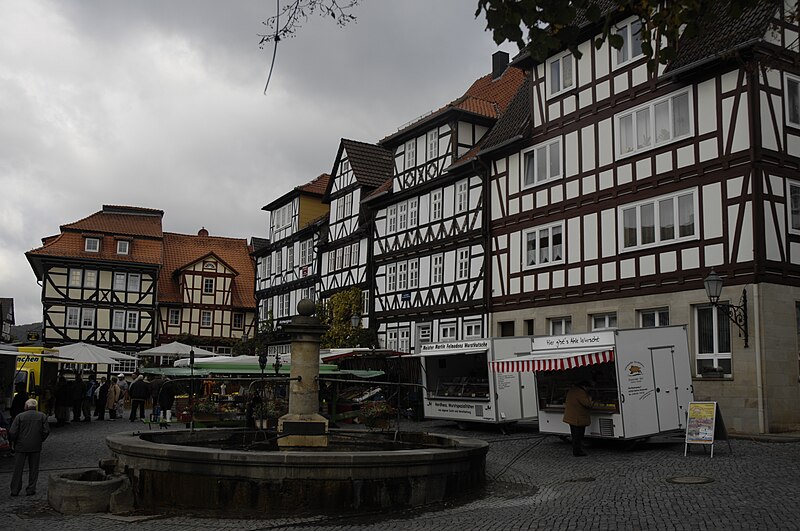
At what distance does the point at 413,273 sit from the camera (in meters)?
36.2

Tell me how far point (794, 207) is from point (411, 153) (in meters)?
18.0

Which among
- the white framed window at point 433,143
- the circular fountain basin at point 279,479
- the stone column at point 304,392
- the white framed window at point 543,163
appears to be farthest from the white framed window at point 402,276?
the circular fountain basin at point 279,479

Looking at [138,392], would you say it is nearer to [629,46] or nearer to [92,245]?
[629,46]

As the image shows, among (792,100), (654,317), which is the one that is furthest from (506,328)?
(792,100)

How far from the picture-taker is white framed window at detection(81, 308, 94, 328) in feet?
188

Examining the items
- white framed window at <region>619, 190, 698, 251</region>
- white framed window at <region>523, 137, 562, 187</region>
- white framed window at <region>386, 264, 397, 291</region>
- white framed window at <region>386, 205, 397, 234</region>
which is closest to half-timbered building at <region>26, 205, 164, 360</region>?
white framed window at <region>386, 205, 397, 234</region>

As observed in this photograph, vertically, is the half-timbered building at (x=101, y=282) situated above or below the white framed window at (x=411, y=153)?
below

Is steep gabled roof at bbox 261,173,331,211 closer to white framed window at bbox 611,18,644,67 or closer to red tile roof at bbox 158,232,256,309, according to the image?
red tile roof at bbox 158,232,256,309

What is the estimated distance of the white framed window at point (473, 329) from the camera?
31.4 meters

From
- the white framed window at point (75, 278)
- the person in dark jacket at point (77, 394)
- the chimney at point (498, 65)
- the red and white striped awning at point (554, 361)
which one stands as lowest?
the person in dark jacket at point (77, 394)

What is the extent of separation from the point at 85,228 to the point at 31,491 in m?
48.4

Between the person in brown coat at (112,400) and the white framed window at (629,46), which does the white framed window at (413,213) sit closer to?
the white framed window at (629,46)

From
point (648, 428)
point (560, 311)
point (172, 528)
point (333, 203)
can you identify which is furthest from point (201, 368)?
point (333, 203)

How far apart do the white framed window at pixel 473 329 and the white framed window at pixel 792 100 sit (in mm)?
12731
